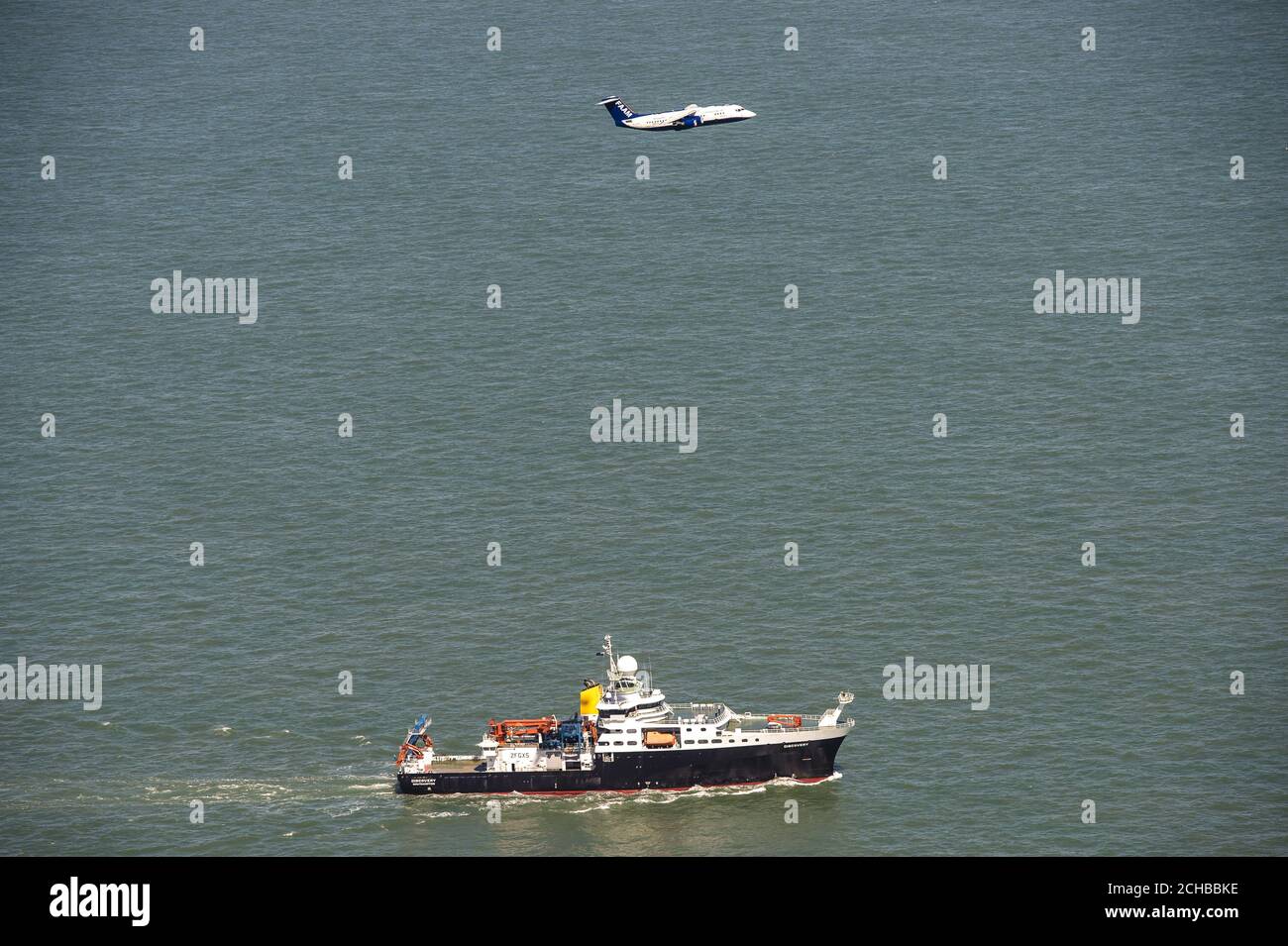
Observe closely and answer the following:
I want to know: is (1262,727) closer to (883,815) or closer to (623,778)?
(883,815)

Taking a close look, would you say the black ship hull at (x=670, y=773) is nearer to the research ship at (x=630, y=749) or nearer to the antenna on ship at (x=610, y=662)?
the research ship at (x=630, y=749)

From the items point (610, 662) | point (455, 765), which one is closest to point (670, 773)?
point (610, 662)

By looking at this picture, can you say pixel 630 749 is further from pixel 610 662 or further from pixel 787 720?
pixel 787 720

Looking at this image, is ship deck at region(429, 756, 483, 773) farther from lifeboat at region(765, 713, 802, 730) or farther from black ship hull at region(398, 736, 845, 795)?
lifeboat at region(765, 713, 802, 730)

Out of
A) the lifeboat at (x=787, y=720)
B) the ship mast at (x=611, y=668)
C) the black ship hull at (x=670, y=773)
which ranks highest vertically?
the ship mast at (x=611, y=668)

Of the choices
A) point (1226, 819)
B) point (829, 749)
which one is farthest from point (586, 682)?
point (1226, 819)

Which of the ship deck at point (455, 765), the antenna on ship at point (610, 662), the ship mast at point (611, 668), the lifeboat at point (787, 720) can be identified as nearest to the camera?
the ship deck at point (455, 765)

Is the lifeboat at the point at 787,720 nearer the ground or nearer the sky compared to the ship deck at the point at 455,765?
nearer the sky

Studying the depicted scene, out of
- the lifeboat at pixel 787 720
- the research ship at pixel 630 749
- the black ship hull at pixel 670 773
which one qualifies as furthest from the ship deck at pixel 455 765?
the lifeboat at pixel 787 720
